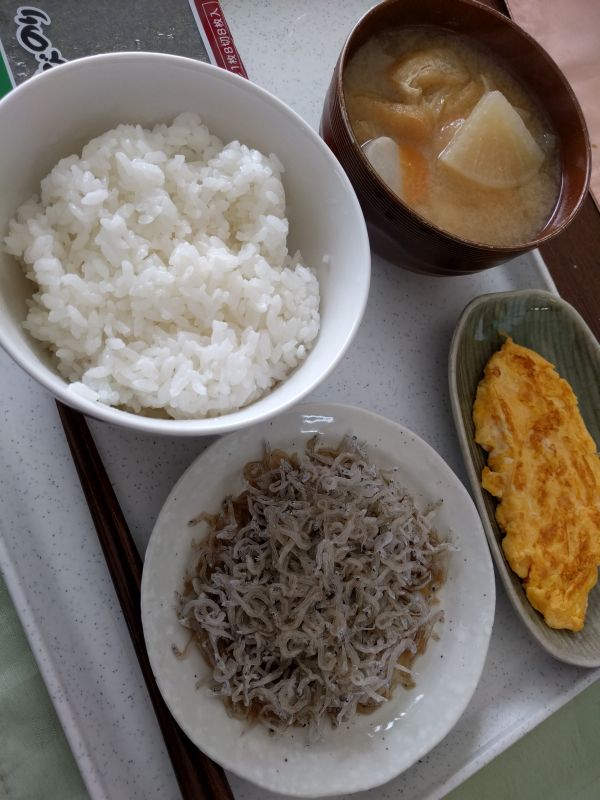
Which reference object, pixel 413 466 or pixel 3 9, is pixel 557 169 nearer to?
pixel 413 466

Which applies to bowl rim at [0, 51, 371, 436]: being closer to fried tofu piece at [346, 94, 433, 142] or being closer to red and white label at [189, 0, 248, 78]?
fried tofu piece at [346, 94, 433, 142]

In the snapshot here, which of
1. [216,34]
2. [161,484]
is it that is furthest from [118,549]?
[216,34]

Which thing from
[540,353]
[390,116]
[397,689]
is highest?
[390,116]

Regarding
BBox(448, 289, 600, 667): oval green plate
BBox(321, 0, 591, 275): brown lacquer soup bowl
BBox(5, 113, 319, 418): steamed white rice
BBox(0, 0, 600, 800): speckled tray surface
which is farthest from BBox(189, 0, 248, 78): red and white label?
BBox(448, 289, 600, 667): oval green plate

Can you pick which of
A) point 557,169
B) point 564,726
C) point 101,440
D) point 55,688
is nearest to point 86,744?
point 55,688

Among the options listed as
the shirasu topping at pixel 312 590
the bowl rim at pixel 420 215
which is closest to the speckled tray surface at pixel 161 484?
the shirasu topping at pixel 312 590

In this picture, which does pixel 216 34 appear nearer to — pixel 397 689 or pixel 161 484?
pixel 161 484

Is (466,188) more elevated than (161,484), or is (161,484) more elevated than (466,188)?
(466,188)
